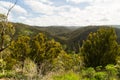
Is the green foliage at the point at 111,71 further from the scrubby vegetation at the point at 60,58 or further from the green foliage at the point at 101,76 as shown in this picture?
the green foliage at the point at 101,76

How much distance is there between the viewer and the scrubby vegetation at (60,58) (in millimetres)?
10484

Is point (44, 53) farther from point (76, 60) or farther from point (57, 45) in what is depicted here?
point (76, 60)

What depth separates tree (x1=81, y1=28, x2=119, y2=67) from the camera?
74.1ft

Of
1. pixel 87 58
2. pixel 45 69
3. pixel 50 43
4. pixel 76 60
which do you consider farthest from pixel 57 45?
pixel 45 69

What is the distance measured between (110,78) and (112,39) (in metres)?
13.2

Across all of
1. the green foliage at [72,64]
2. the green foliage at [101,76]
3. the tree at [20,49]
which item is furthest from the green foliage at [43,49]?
the green foliage at [101,76]

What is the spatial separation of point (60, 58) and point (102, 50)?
8.49 meters

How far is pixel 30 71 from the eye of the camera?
998cm

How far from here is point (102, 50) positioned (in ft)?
74.7

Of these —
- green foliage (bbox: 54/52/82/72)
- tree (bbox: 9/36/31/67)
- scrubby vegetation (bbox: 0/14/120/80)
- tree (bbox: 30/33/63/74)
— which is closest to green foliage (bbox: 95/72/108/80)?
scrubby vegetation (bbox: 0/14/120/80)

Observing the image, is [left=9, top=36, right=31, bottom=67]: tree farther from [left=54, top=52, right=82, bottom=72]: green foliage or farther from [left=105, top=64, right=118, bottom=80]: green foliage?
[left=105, top=64, right=118, bottom=80]: green foliage

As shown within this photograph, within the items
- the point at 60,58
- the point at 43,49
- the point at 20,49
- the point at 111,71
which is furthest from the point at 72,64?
the point at 20,49

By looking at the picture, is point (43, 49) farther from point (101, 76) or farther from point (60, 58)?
point (101, 76)

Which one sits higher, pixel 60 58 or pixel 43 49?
pixel 43 49
